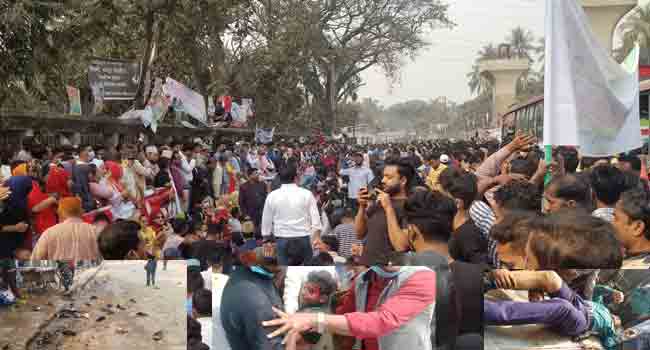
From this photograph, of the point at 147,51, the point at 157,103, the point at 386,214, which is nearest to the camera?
the point at 386,214

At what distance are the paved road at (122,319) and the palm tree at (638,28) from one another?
145 ft

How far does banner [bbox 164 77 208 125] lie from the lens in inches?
635

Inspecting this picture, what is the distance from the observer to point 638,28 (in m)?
43.6

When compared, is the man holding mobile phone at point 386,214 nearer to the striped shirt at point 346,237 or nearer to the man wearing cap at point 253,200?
the striped shirt at point 346,237

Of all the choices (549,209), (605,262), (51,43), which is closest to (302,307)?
(605,262)

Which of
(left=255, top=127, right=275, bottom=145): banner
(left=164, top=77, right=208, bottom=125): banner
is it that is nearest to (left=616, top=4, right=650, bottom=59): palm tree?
(left=255, top=127, right=275, bottom=145): banner

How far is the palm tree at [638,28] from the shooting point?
142ft

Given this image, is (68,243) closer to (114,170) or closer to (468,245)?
(468,245)

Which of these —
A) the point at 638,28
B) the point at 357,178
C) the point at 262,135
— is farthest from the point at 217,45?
the point at 638,28

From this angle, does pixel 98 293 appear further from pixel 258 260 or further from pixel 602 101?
pixel 602 101

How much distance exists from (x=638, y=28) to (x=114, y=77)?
36805mm

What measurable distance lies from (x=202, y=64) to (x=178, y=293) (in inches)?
849

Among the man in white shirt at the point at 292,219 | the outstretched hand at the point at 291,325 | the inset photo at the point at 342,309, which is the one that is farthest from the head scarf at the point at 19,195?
the outstretched hand at the point at 291,325

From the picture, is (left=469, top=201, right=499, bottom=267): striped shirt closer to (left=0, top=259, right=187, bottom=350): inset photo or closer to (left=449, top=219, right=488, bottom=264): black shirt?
(left=449, top=219, right=488, bottom=264): black shirt
